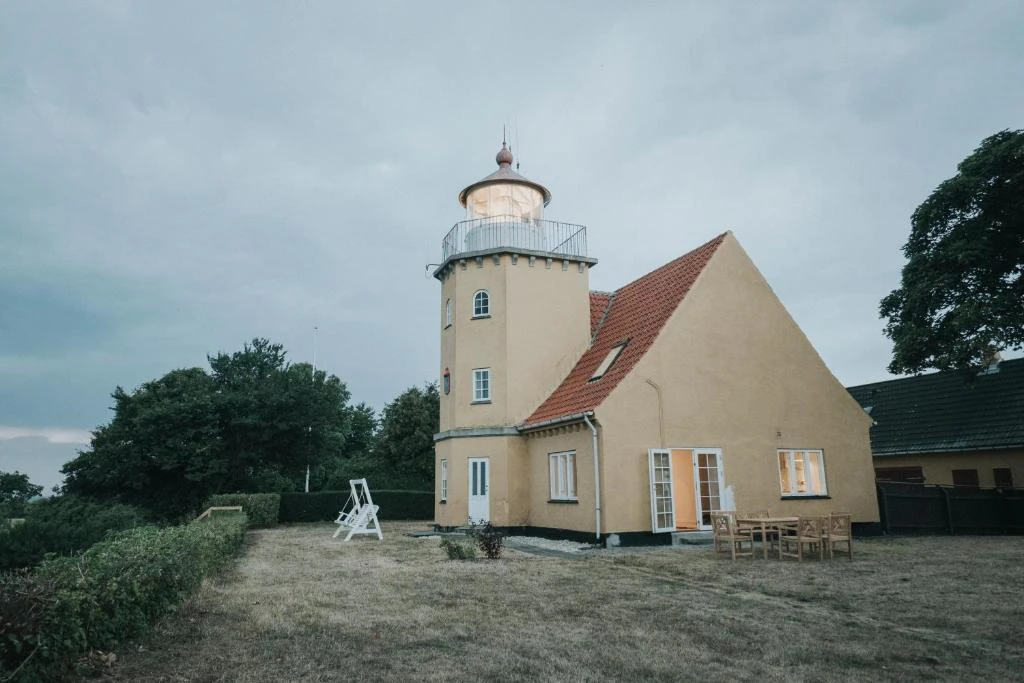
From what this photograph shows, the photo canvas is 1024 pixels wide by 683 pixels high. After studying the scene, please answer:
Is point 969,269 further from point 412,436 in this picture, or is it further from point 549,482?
point 412,436

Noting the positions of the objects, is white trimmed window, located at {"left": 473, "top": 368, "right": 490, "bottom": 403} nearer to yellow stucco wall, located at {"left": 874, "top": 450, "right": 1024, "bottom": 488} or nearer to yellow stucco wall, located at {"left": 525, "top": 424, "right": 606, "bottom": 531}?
yellow stucco wall, located at {"left": 525, "top": 424, "right": 606, "bottom": 531}

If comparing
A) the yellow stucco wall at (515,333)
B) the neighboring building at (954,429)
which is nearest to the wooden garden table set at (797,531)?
the yellow stucco wall at (515,333)

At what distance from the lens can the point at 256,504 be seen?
1050 inches

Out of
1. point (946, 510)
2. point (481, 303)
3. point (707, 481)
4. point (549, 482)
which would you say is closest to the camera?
point (707, 481)

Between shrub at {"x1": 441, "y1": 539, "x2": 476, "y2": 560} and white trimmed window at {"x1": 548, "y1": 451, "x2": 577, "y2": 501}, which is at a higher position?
white trimmed window at {"x1": 548, "y1": 451, "x2": 577, "y2": 501}

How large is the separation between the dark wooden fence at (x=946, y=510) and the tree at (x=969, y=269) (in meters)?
3.73

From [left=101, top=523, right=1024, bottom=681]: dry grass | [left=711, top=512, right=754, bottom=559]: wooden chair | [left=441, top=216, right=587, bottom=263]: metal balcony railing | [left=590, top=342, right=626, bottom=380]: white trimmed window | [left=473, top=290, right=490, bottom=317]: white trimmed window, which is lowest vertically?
[left=101, top=523, right=1024, bottom=681]: dry grass

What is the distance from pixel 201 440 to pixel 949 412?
2988 cm

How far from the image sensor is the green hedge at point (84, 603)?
15.6 ft

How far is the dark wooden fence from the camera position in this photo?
18.9 m

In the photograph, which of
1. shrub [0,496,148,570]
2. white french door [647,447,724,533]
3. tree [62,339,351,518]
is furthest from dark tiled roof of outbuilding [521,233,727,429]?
tree [62,339,351,518]

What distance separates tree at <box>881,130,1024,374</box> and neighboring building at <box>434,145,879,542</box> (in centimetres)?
364

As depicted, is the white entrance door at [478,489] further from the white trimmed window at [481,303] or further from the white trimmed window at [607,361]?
the white trimmed window at [481,303]

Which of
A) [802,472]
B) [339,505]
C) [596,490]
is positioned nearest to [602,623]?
[596,490]
